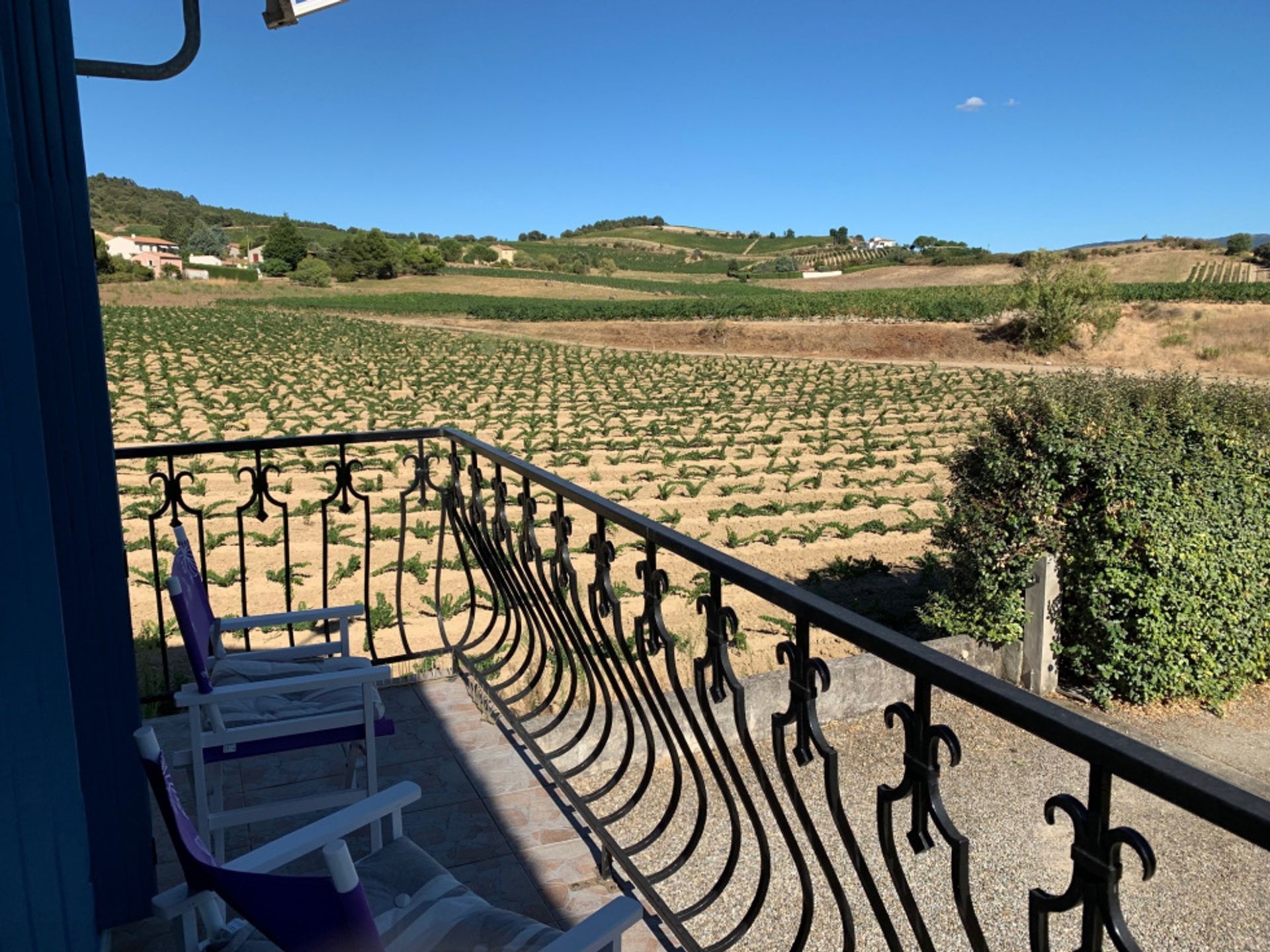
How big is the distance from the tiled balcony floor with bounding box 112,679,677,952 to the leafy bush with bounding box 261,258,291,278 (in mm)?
81029

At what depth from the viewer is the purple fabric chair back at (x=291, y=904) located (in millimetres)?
1158

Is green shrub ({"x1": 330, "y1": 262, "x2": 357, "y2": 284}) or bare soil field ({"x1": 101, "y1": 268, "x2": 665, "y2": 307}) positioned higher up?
green shrub ({"x1": 330, "y1": 262, "x2": 357, "y2": 284})

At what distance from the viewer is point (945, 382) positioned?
21203 mm

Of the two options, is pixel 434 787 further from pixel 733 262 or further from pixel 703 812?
pixel 733 262

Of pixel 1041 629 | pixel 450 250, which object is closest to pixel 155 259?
pixel 450 250

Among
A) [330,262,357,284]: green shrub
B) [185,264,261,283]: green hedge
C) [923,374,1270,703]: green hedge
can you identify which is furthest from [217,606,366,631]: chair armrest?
[330,262,357,284]: green shrub

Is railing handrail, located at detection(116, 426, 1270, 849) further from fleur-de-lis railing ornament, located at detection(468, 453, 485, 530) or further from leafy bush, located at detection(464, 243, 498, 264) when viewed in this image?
leafy bush, located at detection(464, 243, 498, 264)

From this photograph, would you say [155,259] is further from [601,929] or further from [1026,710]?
[1026,710]

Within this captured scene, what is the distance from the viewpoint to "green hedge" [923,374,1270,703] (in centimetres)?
465

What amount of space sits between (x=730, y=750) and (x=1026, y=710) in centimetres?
282

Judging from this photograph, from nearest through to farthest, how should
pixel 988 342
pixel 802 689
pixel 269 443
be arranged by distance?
1. pixel 802 689
2. pixel 269 443
3. pixel 988 342

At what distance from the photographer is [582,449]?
12.9m

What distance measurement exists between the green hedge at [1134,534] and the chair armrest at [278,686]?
3612 millimetres

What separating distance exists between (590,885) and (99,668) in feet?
4.46
